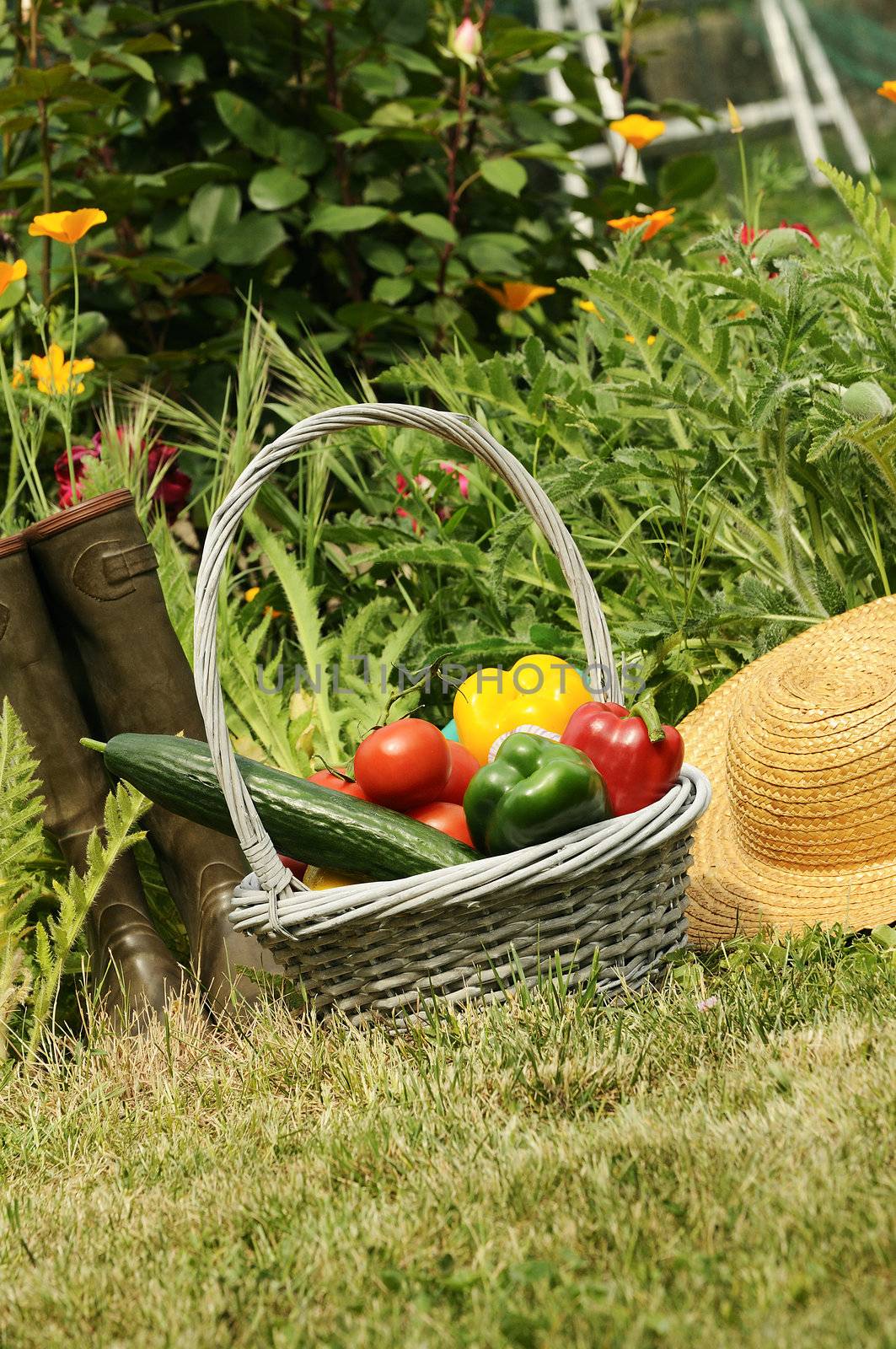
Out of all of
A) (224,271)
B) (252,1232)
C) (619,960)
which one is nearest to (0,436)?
(224,271)

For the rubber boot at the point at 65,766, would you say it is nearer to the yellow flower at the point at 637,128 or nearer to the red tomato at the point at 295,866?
the red tomato at the point at 295,866

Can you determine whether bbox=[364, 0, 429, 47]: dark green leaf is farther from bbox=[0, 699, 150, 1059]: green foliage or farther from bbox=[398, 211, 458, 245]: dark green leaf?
bbox=[0, 699, 150, 1059]: green foliage

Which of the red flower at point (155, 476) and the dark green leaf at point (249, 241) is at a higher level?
the dark green leaf at point (249, 241)

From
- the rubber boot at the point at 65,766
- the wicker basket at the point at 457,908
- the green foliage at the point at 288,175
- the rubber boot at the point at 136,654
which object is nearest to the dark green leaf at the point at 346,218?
the green foliage at the point at 288,175

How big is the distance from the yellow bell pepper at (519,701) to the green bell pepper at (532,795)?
0.25m

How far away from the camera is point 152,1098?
6.23ft

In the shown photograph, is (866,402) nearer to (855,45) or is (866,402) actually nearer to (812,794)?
(812,794)

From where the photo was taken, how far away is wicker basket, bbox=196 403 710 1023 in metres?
1.75

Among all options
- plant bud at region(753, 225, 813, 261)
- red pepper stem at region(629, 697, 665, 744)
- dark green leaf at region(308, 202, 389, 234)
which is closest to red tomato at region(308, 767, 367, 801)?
red pepper stem at region(629, 697, 665, 744)

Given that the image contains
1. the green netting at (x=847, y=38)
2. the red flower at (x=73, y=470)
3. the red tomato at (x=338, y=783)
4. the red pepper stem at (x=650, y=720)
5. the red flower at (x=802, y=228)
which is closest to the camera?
the red pepper stem at (x=650, y=720)

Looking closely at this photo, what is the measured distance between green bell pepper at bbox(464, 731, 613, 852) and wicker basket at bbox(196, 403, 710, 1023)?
4cm

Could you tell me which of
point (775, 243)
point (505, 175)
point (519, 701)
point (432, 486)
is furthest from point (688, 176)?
point (519, 701)

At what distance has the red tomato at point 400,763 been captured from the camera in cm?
199

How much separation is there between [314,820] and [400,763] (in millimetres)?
170
